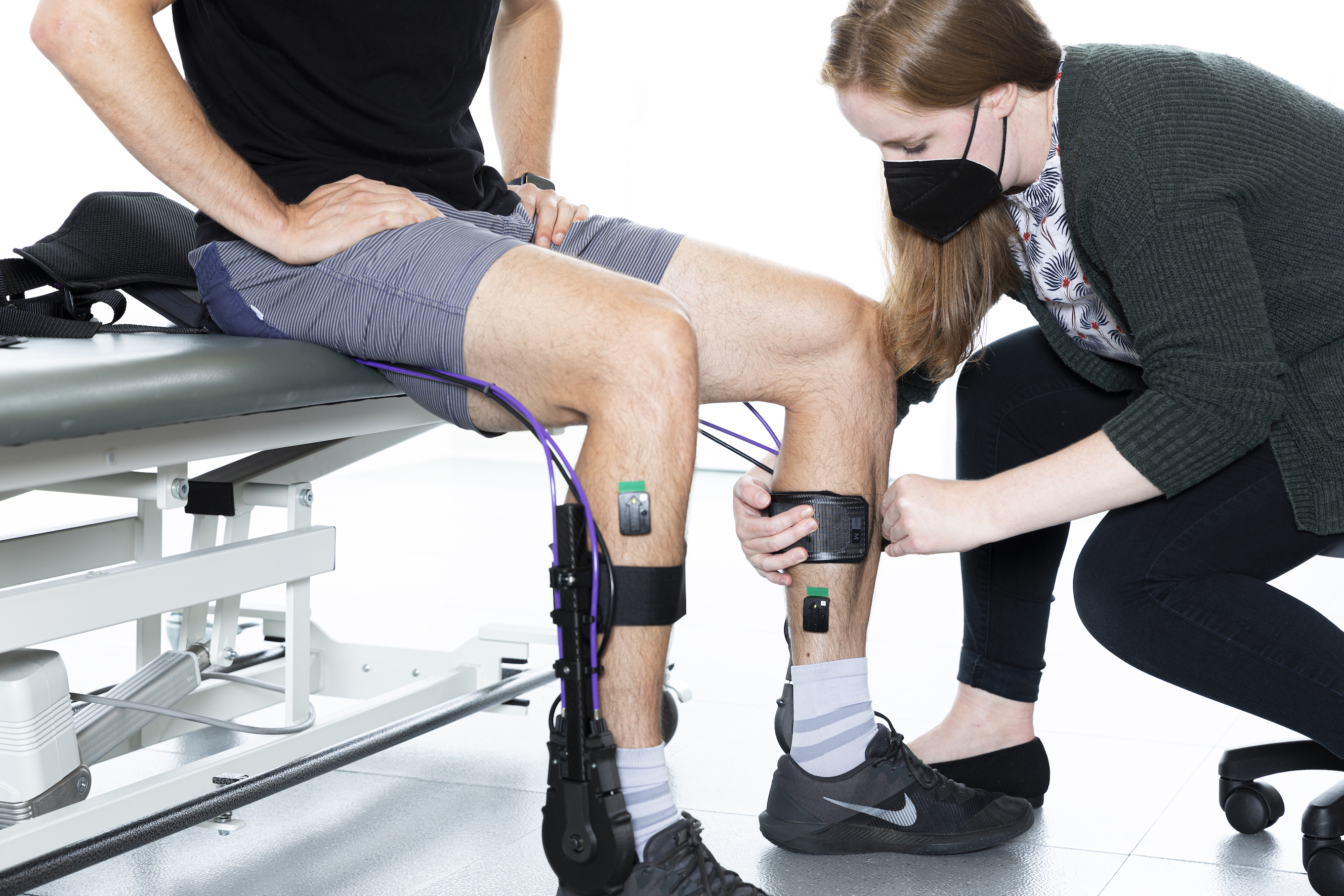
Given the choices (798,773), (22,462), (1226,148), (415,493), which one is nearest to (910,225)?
(1226,148)

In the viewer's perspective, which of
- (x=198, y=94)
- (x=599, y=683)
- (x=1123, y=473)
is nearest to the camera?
(x=599, y=683)

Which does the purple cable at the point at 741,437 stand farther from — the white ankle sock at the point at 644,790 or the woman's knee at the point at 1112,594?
the white ankle sock at the point at 644,790

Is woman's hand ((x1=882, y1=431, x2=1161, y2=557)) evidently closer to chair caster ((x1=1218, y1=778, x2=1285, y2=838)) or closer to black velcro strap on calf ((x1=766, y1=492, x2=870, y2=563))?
black velcro strap on calf ((x1=766, y1=492, x2=870, y2=563))

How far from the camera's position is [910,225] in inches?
56.9

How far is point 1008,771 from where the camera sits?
157cm

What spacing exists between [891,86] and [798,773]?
745mm

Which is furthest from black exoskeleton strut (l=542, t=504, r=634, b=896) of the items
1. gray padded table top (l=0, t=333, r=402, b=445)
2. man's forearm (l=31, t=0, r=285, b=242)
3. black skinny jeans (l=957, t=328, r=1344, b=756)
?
black skinny jeans (l=957, t=328, r=1344, b=756)

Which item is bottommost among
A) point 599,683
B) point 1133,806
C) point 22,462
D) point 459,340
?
point 1133,806

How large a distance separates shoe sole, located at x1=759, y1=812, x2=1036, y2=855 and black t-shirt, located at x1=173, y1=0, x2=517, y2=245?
0.82 metres

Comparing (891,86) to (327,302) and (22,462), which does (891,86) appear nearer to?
(327,302)

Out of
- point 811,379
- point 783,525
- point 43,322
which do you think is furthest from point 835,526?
point 43,322

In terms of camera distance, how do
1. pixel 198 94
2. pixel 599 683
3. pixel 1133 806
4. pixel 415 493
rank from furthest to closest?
pixel 415 493 → pixel 1133 806 → pixel 198 94 → pixel 599 683

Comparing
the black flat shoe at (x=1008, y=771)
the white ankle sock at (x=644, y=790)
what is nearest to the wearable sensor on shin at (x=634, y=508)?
the white ankle sock at (x=644, y=790)

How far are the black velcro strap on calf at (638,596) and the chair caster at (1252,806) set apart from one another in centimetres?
82
